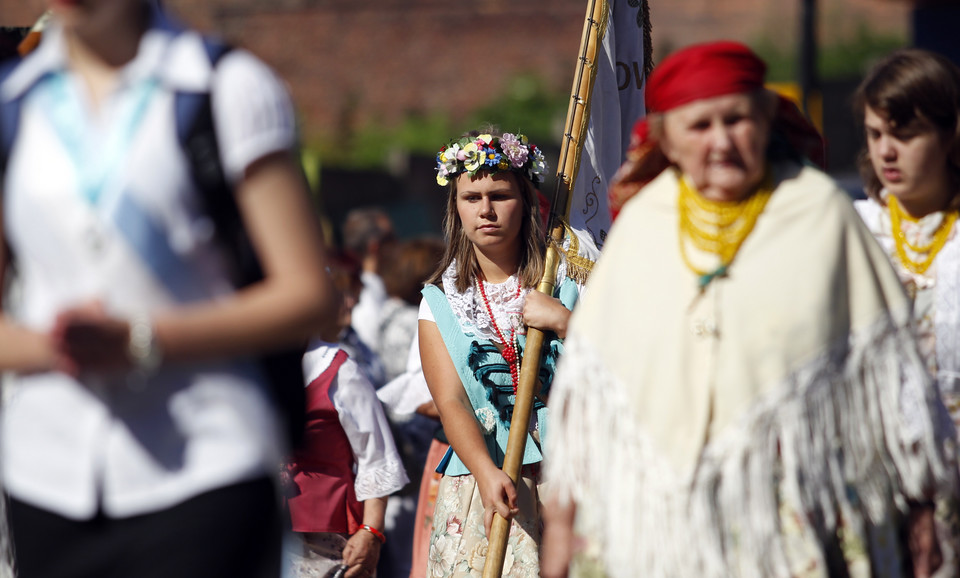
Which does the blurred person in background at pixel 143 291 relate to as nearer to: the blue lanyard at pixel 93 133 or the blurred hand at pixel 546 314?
the blue lanyard at pixel 93 133

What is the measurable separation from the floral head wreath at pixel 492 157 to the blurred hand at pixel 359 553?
55.0 inches

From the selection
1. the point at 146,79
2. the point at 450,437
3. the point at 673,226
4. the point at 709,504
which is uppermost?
the point at 146,79

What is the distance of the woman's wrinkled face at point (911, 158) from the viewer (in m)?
3.45

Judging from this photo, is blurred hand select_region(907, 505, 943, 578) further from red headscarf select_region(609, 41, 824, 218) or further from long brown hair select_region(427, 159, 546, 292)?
long brown hair select_region(427, 159, 546, 292)

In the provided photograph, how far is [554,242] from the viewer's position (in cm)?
414

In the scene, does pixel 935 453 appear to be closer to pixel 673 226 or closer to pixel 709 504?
pixel 709 504

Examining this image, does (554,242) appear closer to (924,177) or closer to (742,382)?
(924,177)

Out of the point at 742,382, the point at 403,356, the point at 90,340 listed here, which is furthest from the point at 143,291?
the point at 403,356

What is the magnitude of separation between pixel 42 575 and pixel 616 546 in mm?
1252

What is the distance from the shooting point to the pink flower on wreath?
4285 millimetres

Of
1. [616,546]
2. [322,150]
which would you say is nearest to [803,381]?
[616,546]

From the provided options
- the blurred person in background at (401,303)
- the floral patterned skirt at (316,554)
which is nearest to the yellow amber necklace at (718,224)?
the floral patterned skirt at (316,554)

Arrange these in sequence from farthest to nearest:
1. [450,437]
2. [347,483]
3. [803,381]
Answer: [347,483]
[450,437]
[803,381]

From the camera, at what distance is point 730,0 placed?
29.8 meters
